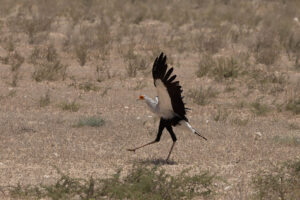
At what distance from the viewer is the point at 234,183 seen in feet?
22.7

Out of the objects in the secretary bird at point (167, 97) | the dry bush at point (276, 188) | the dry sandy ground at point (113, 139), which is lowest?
the dry sandy ground at point (113, 139)

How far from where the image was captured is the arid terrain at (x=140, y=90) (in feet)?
25.0

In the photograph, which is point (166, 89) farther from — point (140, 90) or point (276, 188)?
point (140, 90)

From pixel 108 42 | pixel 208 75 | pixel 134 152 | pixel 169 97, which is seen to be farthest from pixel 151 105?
pixel 108 42

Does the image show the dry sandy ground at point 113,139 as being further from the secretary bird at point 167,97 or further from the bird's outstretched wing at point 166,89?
the bird's outstretched wing at point 166,89

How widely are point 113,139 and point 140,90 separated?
12.4ft

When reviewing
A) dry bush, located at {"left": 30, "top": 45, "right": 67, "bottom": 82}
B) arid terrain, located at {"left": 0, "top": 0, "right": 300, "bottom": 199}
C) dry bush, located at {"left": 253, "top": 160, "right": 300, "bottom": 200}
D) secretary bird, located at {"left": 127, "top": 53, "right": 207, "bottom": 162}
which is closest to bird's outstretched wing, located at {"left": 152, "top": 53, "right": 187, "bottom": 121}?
secretary bird, located at {"left": 127, "top": 53, "right": 207, "bottom": 162}

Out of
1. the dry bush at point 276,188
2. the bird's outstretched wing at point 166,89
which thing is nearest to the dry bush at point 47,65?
the bird's outstretched wing at point 166,89

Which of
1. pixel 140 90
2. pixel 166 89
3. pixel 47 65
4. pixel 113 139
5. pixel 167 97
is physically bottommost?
pixel 140 90

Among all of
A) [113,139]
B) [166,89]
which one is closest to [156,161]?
[113,139]

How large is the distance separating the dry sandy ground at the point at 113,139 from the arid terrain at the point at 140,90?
22 mm

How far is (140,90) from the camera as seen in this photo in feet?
41.5

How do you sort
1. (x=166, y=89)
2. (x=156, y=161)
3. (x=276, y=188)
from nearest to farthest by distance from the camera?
(x=276, y=188)
(x=166, y=89)
(x=156, y=161)

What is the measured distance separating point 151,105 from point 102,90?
5152mm
